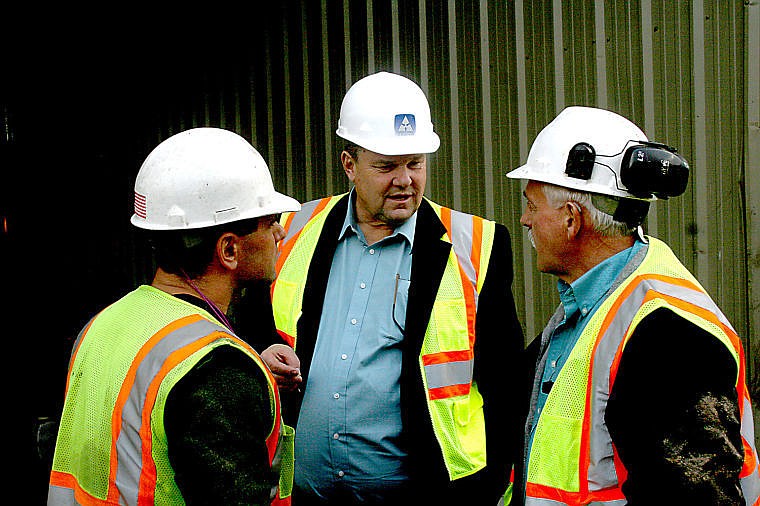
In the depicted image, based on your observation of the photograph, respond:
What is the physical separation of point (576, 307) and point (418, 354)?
69 centimetres

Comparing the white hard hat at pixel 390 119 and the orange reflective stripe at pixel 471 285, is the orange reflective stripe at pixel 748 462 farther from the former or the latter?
the white hard hat at pixel 390 119

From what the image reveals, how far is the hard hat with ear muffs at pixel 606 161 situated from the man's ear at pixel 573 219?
0.05m

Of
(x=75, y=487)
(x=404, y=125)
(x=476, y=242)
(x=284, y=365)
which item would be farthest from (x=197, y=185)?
(x=476, y=242)

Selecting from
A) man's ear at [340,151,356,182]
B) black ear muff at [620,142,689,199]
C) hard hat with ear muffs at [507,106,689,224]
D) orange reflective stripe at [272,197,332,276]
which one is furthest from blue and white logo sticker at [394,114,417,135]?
black ear muff at [620,142,689,199]

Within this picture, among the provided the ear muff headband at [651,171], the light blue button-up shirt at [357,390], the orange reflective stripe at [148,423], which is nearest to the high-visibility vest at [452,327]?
the light blue button-up shirt at [357,390]

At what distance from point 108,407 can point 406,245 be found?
154 centimetres

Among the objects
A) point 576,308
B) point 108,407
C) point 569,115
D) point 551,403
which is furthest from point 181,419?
point 569,115

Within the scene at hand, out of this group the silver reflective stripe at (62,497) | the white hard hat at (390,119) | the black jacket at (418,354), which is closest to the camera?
the silver reflective stripe at (62,497)

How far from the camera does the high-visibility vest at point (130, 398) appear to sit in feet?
6.46

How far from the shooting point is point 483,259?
329cm

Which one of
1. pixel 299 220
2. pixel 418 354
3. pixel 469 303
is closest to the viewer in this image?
pixel 418 354

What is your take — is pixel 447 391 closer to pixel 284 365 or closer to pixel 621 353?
A: pixel 284 365

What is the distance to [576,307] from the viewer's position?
2600 mm

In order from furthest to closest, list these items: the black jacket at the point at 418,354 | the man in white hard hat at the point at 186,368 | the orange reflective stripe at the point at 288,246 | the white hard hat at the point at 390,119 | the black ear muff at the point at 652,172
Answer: the orange reflective stripe at the point at 288,246, the white hard hat at the point at 390,119, the black jacket at the point at 418,354, the black ear muff at the point at 652,172, the man in white hard hat at the point at 186,368
